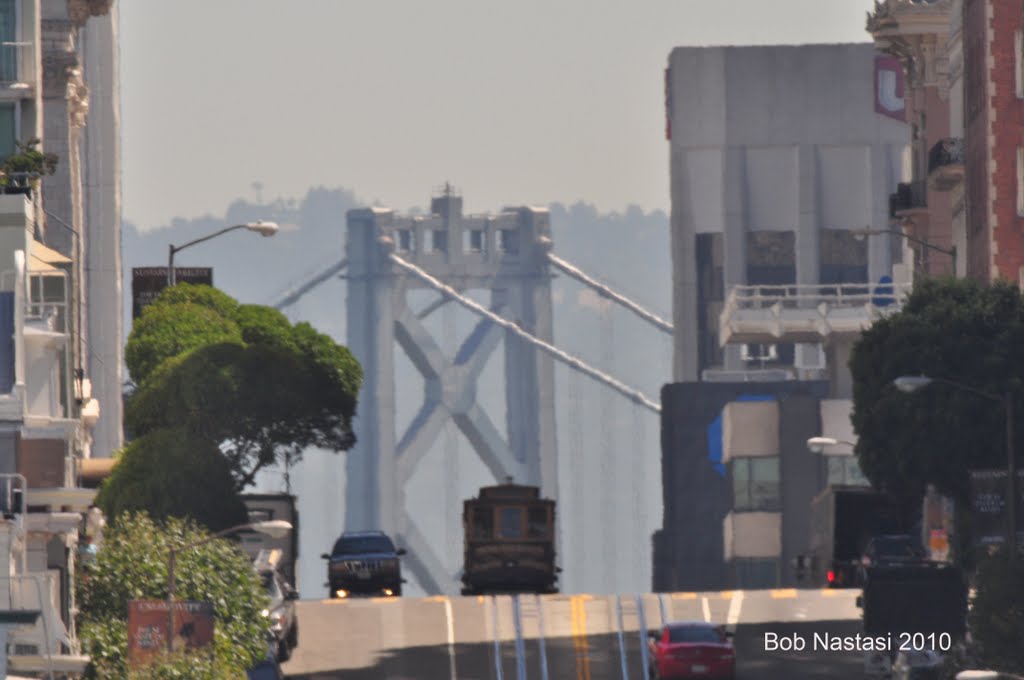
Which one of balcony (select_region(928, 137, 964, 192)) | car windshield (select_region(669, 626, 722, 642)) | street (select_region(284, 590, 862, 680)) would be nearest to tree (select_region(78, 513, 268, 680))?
street (select_region(284, 590, 862, 680))

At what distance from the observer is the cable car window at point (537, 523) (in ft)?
305

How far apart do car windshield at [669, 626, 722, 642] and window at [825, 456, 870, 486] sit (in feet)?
340

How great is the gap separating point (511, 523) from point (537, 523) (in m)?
0.82

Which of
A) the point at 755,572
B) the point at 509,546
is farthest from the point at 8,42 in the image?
the point at 755,572

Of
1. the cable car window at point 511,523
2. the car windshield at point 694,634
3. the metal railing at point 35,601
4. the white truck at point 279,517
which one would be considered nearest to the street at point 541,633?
the white truck at point 279,517

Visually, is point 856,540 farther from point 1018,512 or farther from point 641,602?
point 1018,512

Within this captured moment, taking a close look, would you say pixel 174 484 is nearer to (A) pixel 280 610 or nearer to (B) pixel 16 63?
(A) pixel 280 610

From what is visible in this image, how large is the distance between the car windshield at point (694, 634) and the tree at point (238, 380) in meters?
18.3

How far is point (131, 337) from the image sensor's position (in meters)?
90.2

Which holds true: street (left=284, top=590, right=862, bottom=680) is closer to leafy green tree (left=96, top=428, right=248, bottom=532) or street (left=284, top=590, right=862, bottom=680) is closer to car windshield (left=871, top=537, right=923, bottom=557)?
car windshield (left=871, top=537, right=923, bottom=557)

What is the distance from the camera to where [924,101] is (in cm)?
12550

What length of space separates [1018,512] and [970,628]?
35.9 ft

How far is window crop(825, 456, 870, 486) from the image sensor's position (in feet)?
582

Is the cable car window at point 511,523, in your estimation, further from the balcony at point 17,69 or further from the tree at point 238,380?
the balcony at point 17,69
